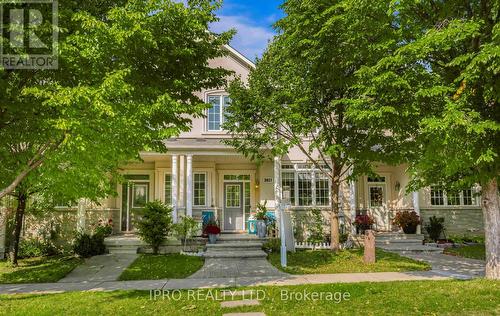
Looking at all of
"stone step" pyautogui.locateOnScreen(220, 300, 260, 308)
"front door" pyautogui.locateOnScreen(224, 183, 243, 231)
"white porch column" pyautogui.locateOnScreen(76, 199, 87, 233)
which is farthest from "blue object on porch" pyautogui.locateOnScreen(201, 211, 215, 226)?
"stone step" pyautogui.locateOnScreen(220, 300, 260, 308)

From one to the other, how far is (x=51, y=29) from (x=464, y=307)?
26.4 feet

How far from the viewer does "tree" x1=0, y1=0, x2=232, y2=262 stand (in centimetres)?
605

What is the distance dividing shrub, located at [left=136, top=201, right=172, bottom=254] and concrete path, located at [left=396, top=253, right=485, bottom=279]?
8457 mm

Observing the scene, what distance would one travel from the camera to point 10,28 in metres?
5.63

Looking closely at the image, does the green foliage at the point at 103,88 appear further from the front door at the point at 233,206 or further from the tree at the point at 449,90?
the front door at the point at 233,206

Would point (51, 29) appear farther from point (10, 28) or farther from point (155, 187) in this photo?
point (155, 187)

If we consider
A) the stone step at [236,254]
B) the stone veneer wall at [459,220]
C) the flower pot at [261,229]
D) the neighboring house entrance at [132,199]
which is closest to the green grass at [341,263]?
the stone step at [236,254]

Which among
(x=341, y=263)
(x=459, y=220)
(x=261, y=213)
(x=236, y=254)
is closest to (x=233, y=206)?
(x=261, y=213)

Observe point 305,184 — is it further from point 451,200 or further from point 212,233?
point 451,200

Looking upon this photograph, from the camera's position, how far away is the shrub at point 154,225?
13359mm

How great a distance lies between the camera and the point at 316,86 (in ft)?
36.2

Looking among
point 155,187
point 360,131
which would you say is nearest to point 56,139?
point 360,131
